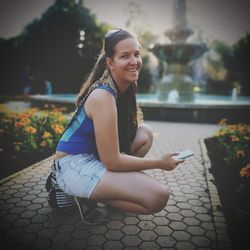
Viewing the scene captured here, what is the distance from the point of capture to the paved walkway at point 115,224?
275 centimetres

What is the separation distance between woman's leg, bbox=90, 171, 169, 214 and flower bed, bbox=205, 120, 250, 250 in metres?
0.91

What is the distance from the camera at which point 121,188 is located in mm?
2697

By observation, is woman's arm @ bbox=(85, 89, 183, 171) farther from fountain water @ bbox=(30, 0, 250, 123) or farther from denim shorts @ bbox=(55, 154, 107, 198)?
fountain water @ bbox=(30, 0, 250, 123)

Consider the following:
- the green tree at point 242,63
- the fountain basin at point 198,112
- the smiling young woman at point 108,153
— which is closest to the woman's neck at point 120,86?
the smiling young woman at point 108,153

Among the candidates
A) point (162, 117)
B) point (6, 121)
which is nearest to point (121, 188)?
point (6, 121)

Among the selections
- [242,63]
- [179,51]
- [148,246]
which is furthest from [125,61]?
[242,63]

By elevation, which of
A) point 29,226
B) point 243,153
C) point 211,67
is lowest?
point 29,226

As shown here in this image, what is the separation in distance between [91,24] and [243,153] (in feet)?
102

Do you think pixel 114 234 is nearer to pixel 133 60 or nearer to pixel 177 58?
pixel 133 60

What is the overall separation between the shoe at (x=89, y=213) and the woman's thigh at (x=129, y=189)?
354 mm

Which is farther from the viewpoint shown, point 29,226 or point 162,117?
point 162,117

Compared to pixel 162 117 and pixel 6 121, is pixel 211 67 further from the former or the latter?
pixel 6 121

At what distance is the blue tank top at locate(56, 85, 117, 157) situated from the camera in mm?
2910

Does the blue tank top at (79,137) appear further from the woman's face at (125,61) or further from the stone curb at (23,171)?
the stone curb at (23,171)
